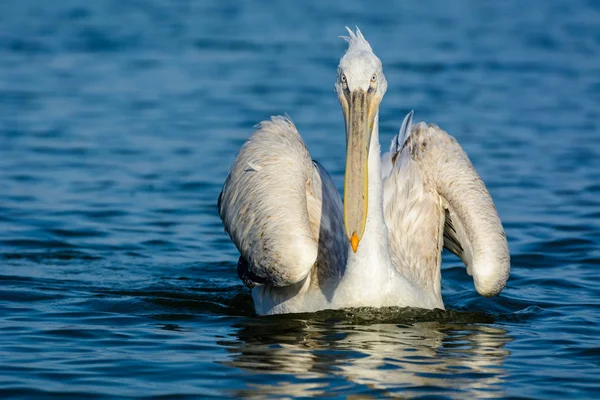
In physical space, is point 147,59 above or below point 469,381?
above

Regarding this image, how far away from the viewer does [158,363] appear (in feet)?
19.7

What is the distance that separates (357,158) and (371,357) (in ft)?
3.48

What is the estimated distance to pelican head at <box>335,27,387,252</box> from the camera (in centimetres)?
620

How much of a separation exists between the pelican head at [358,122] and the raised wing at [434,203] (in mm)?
1076

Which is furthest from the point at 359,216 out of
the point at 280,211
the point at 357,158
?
the point at 280,211

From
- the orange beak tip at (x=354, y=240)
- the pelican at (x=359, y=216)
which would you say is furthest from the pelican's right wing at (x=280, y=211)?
the orange beak tip at (x=354, y=240)

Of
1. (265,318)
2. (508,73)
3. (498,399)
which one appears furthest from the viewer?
(508,73)

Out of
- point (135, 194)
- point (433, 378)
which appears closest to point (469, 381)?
point (433, 378)

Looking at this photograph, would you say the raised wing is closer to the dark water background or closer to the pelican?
the pelican

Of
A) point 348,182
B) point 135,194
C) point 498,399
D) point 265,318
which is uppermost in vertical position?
point 135,194

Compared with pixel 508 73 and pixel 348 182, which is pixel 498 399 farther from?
pixel 508 73

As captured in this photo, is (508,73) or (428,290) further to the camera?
(508,73)

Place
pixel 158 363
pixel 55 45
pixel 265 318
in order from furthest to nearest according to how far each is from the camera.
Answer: pixel 55 45, pixel 265 318, pixel 158 363

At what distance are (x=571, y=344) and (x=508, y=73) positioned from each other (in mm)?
10551
